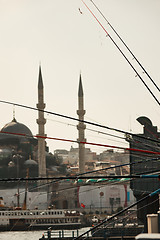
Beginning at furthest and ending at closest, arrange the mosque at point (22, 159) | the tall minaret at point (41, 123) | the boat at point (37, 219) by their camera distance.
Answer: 1. the mosque at point (22, 159)
2. the tall minaret at point (41, 123)
3. the boat at point (37, 219)

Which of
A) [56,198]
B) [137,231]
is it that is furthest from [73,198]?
[137,231]

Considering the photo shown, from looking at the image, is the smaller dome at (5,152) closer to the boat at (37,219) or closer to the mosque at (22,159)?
the mosque at (22,159)

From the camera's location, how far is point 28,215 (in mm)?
65375

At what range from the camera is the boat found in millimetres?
64062

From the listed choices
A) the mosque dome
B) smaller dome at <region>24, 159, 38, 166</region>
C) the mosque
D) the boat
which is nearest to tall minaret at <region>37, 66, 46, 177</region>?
the mosque

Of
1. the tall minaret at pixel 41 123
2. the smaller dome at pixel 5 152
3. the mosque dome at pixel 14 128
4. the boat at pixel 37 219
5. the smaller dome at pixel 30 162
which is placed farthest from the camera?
the mosque dome at pixel 14 128

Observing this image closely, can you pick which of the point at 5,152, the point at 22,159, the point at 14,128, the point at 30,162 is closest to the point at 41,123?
the point at 30,162

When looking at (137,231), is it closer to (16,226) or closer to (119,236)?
(119,236)

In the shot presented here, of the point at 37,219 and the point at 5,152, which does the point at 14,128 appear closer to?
the point at 5,152

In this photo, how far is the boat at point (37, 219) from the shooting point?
6406 cm

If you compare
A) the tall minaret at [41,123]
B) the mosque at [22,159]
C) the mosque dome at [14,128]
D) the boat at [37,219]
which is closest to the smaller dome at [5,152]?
the mosque at [22,159]

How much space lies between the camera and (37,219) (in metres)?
65.1

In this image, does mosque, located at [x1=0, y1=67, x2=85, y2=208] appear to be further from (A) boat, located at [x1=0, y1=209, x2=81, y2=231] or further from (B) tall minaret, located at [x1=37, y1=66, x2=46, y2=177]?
(A) boat, located at [x1=0, y1=209, x2=81, y2=231]

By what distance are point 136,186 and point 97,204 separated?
3898 cm
